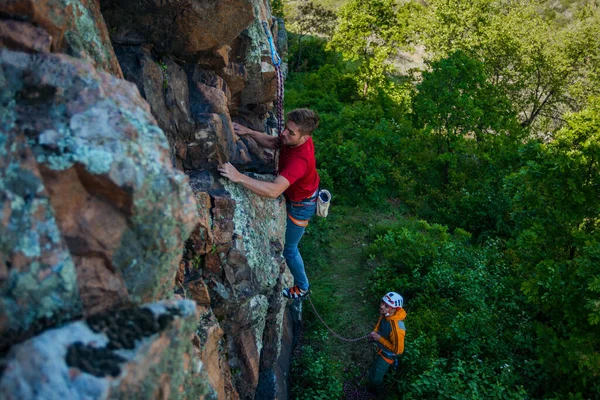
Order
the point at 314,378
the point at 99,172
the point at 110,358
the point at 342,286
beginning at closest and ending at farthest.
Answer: the point at 110,358, the point at 99,172, the point at 314,378, the point at 342,286

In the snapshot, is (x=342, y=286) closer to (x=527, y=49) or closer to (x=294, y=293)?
(x=294, y=293)

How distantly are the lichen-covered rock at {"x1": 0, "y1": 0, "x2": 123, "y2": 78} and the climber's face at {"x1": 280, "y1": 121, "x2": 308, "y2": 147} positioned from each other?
2442 millimetres

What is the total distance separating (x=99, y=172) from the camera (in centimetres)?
287

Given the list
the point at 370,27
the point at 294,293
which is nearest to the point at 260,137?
the point at 294,293

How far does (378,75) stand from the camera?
25453mm

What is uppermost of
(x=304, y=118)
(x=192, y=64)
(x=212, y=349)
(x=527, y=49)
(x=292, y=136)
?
(x=192, y=64)

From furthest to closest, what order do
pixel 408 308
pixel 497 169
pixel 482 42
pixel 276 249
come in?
1. pixel 482 42
2. pixel 497 169
3. pixel 408 308
4. pixel 276 249

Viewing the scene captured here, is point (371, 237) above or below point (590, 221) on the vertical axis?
below

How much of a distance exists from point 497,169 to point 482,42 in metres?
10.8

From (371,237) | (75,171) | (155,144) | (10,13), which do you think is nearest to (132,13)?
(10,13)

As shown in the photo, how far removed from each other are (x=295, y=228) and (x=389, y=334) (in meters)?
2.62

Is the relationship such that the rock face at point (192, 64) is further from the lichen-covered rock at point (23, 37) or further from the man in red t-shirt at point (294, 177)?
the lichen-covered rock at point (23, 37)

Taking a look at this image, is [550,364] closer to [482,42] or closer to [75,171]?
[75,171]

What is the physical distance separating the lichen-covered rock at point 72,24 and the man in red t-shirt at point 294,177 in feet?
7.25
